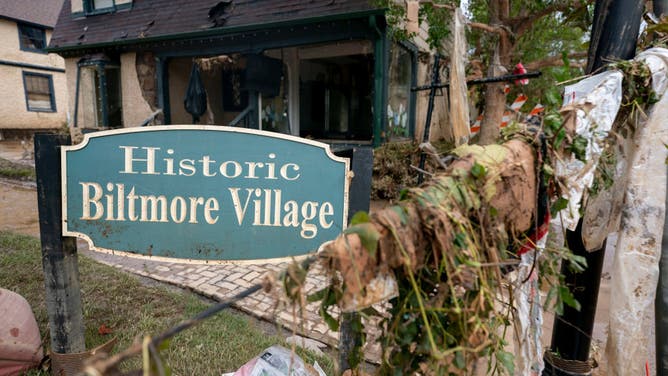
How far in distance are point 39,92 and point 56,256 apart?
69.2 ft

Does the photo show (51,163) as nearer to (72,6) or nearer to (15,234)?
(15,234)

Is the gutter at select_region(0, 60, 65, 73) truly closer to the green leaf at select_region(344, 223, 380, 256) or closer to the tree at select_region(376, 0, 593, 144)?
the tree at select_region(376, 0, 593, 144)

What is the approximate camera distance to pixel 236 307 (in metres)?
3.67

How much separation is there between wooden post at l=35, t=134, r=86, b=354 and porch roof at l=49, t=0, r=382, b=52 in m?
5.73

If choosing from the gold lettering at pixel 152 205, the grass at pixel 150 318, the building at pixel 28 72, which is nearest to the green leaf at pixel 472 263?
the gold lettering at pixel 152 205

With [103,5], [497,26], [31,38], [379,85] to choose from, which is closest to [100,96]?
[103,5]

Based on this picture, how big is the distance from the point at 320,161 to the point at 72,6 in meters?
12.9

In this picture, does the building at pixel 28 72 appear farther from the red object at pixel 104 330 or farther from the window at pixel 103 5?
the red object at pixel 104 330

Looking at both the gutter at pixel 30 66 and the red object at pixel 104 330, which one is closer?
the red object at pixel 104 330

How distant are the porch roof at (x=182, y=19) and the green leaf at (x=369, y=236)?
645cm

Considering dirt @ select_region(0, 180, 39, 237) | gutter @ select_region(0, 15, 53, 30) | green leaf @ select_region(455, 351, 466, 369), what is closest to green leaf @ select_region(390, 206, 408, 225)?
A: green leaf @ select_region(455, 351, 466, 369)

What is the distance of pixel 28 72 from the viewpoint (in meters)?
18.1

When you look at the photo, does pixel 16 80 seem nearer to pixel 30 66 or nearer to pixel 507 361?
pixel 30 66

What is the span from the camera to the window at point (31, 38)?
17.8 meters
